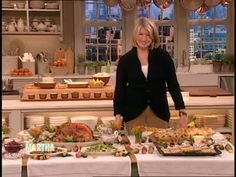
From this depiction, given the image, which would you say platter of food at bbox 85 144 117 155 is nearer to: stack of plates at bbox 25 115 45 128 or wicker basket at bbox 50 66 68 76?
stack of plates at bbox 25 115 45 128

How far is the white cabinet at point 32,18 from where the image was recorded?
642 centimetres

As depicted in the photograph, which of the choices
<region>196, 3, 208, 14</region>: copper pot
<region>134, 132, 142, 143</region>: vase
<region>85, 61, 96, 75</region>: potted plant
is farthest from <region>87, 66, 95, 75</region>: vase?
<region>134, 132, 142, 143</region>: vase

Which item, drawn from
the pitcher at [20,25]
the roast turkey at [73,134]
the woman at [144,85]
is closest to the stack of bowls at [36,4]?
the pitcher at [20,25]

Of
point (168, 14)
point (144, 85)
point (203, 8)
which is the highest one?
point (168, 14)

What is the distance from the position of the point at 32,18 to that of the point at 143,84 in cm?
377

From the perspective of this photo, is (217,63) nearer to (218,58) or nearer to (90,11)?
(218,58)

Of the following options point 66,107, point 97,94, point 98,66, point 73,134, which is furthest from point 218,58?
point 73,134

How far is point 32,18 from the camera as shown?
6.62 m

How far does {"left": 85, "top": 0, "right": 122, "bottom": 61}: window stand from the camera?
7000 millimetres

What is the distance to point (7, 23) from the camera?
660 centimetres

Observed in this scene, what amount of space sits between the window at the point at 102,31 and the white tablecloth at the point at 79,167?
4.81 meters

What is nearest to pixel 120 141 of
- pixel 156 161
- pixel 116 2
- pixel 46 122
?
pixel 156 161

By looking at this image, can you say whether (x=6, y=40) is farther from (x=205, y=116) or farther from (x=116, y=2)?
(x=205, y=116)

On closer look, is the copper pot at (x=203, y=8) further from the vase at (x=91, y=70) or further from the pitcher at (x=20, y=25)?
the pitcher at (x=20, y=25)
